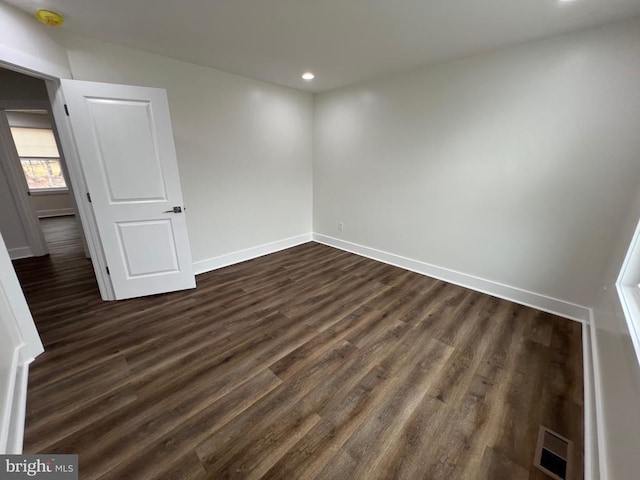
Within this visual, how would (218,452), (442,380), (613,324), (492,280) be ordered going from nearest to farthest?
(218,452) < (613,324) < (442,380) < (492,280)

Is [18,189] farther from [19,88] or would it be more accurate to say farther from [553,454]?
[553,454]

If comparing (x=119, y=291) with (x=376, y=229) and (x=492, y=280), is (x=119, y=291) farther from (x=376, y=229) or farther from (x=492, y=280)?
(x=492, y=280)

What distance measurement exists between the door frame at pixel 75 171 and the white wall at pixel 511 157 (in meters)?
3.08

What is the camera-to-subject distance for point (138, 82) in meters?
2.57

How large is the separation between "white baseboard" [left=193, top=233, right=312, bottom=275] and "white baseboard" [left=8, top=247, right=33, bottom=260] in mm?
2726

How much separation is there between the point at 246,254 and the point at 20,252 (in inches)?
128

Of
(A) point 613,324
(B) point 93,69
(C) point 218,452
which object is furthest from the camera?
(B) point 93,69

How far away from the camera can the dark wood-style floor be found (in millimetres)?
1304

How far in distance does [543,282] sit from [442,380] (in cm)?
168

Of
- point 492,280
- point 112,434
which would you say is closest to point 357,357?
point 112,434

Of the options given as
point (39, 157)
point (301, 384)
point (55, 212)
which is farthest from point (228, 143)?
point (39, 157)

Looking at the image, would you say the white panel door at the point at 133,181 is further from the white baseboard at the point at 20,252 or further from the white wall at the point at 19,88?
the white baseboard at the point at 20,252

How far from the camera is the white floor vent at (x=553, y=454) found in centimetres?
125

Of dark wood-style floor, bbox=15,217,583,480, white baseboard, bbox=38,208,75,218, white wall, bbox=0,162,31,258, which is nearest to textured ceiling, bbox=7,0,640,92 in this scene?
dark wood-style floor, bbox=15,217,583,480
